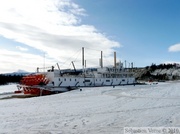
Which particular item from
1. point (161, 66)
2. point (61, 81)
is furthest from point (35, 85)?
point (161, 66)

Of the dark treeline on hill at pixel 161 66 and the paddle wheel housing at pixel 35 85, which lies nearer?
the paddle wheel housing at pixel 35 85

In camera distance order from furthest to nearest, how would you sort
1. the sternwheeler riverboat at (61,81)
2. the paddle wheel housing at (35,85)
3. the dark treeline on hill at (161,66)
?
the dark treeline on hill at (161,66) < the sternwheeler riverboat at (61,81) < the paddle wheel housing at (35,85)

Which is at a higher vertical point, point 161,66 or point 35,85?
point 161,66

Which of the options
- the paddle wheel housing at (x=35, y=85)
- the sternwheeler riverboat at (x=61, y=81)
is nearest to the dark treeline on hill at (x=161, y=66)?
the sternwheeler riverboat at (x=61, y=81)

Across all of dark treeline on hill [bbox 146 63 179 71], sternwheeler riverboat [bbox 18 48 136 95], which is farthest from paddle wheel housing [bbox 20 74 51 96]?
dark treeline on hill [bbox 146 63 179 71]

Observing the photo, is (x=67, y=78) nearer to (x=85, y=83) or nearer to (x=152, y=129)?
(x=85, y=83)

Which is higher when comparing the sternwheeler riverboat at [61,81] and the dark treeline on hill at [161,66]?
the dark treeline on hill at [161,66]

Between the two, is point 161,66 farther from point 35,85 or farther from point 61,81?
point 35,85

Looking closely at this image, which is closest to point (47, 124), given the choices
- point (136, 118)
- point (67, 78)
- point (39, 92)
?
point (136, 118)

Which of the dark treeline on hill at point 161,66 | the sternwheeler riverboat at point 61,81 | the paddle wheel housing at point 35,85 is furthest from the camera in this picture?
the dark treeline on hill at point 161,66

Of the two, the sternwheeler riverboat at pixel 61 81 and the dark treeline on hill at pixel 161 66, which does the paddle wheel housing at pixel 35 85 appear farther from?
the dark treeline on hill at pixel 161 66

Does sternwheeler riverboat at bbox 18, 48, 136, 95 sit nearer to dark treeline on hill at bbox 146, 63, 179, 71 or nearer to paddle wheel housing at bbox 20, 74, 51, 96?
paddle wheel housing at bbox 20, 74, 51, 96

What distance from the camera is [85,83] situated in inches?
2340

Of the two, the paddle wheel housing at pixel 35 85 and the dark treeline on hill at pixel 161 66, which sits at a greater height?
the dark treeline on hill at pixel 161 66
